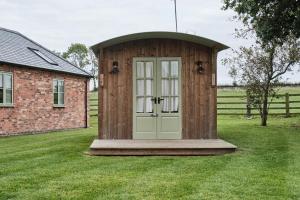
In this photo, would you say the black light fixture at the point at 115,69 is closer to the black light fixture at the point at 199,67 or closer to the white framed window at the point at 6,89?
the black light fixture at the point at 199,67

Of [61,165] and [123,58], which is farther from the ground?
[123,58]

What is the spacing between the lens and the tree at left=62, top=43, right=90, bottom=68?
6462cm

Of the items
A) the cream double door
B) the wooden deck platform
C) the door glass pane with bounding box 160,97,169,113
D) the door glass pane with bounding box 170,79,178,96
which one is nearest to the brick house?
the cream double door

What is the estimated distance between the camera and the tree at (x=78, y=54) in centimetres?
6462

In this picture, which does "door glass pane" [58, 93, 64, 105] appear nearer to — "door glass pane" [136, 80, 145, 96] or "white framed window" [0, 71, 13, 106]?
"white framed window" [0, 71, 13, 106]

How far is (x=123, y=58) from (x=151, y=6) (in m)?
21.2

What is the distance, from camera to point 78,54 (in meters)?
65.0

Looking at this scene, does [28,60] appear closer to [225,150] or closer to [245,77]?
[245,77]

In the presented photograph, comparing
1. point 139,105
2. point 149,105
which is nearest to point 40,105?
point 139,105

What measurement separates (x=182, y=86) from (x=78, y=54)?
175 feet

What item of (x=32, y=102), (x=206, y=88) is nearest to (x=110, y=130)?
(x=206, y=88)

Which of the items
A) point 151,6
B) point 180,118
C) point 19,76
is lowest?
point 180,118

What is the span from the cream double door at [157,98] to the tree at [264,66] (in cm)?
882

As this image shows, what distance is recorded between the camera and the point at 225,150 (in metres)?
10.8
